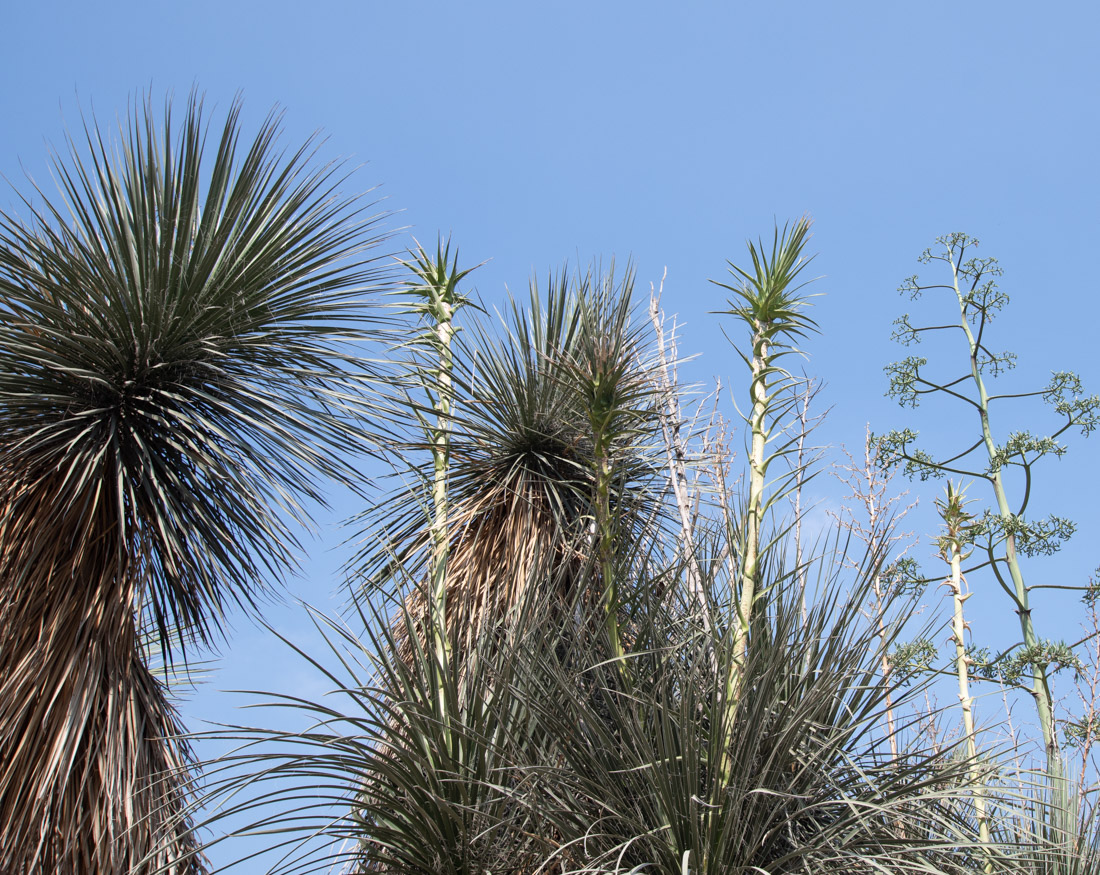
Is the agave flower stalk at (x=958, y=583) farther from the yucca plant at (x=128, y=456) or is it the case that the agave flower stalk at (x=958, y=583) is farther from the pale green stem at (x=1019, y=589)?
the yucca plant at (x=128, y=456)

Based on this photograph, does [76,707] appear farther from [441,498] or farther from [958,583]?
[958,583]

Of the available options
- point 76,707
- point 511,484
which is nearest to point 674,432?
point 511,484

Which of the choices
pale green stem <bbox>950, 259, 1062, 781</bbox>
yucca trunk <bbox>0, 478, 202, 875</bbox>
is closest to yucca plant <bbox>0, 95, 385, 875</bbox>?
yucca trunk <bbox>0, 478, 202, 875</bbox>

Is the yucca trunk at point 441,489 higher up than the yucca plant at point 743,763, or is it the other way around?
the yucca trunk at point 441,489

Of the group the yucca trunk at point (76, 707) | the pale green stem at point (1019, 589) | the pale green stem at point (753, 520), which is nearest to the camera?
the pale green stem at point (753, 520)

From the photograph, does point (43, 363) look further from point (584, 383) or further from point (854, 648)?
point (854, 648)

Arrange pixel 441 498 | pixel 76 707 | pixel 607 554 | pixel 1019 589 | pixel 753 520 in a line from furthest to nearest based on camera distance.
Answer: pixel 1019 589 → pixel 441 498 → pixel 76 707 → pixel 607 554 → pixel 753 520

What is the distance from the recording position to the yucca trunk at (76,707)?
4188 millimetres

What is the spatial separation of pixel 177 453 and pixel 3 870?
6.50 feet

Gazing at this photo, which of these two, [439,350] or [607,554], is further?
[439,350]

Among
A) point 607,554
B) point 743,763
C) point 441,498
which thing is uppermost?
point 441,498

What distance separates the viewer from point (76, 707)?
4.37m

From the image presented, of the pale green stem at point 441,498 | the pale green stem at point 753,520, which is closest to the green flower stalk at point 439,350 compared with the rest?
the pale green stem at point 441,498

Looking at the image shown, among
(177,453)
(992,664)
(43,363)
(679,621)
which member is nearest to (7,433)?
(43,363)
